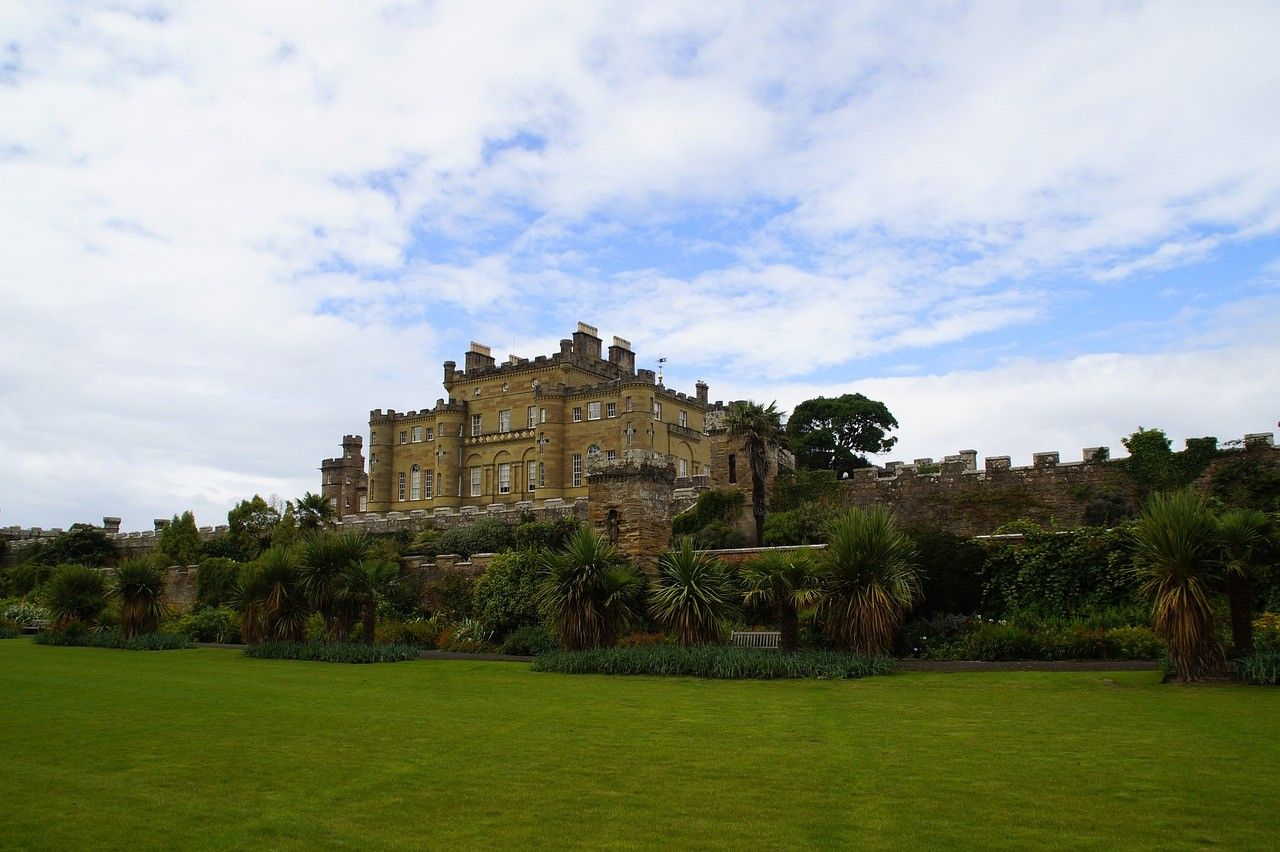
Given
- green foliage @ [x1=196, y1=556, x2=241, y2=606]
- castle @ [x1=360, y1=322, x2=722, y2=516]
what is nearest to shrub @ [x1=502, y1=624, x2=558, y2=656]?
green foliage @ [x1=196, y1=556, x2=241, y2=606]

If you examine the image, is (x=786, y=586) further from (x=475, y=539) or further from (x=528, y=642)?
(x=475, y=539)

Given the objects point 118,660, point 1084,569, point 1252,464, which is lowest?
point 118,660

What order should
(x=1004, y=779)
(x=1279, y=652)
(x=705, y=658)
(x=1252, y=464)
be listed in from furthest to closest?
(x=1252, y=464) < (x=705, y=658) < (x=1279, y=652) < (x=1004, y=779)

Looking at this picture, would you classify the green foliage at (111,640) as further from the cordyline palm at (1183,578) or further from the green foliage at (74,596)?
the cordyline palm at (1183,578)

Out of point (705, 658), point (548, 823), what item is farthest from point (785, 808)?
point (705, 658)

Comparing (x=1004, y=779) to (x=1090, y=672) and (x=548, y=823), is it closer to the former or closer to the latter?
(x=548, y=823)

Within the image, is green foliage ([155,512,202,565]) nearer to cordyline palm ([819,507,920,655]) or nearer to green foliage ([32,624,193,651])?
green foliage ([32,624,193,651])

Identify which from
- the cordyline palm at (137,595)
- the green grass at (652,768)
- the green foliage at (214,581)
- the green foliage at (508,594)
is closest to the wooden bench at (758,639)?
the green foliage at (508,594)

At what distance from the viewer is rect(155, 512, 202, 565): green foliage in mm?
50344

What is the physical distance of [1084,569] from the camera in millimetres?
21891

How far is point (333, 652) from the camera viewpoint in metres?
21.8

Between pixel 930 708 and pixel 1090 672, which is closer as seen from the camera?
pixel 930 708

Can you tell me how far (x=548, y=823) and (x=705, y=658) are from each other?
10.2m

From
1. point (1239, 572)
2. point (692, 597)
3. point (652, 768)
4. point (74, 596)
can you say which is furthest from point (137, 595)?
point (1239, 572)
